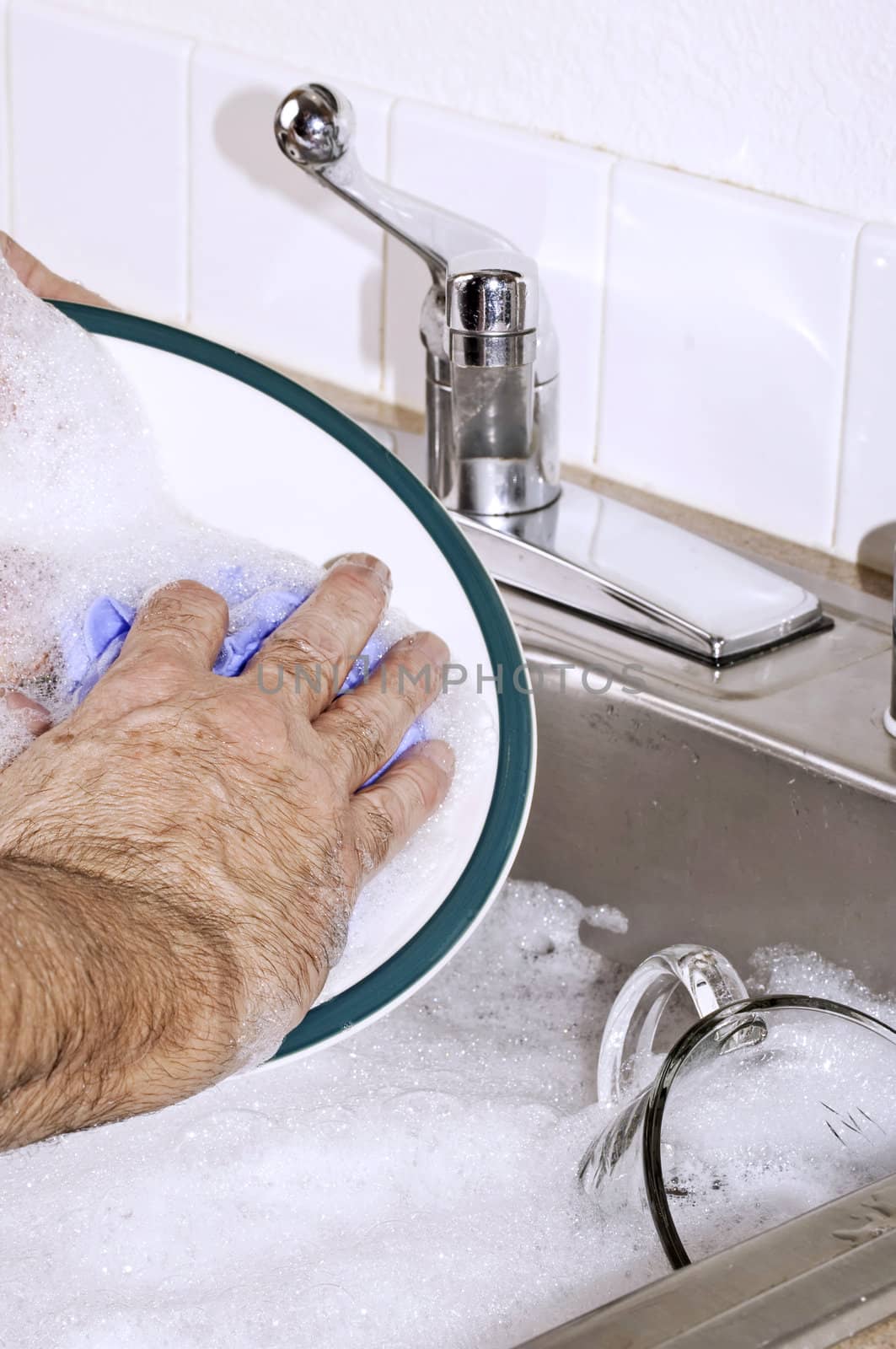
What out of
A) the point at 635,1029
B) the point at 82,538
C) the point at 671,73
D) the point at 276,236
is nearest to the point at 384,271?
the point at 276,236

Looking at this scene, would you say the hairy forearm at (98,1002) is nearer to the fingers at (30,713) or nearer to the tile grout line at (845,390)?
the fingers at (30,713)

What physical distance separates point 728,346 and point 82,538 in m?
0.33

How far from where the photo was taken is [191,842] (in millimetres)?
454

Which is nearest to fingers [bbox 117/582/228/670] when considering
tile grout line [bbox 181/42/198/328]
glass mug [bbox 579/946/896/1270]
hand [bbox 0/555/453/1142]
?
hand [bbox 0/555/453/1142]

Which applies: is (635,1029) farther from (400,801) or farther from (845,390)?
(845,390)

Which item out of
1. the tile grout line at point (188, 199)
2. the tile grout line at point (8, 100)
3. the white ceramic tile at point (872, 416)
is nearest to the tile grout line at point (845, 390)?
the white ceramic tile at point (872, 416)

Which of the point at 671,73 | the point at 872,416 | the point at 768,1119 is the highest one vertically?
the point at 671,73

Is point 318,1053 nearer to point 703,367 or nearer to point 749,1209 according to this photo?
point 749,1209

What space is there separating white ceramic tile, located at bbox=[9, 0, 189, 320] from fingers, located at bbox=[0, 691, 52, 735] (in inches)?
20.3

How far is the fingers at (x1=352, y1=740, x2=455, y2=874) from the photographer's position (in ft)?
1.69

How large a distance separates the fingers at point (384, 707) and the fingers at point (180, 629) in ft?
0.16

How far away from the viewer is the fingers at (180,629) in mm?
519

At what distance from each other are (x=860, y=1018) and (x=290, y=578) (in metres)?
0.28

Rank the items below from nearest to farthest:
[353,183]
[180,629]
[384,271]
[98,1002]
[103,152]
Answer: [98,1002]
[180,629]
[353,183]
[384,271]
[103,152]
